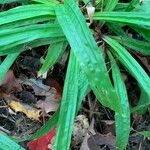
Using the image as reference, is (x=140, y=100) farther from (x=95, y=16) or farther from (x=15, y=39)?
(x=15, y=39)

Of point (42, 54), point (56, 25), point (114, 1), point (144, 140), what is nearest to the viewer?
point (56, 25)

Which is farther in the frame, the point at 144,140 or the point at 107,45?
the point at 144,140

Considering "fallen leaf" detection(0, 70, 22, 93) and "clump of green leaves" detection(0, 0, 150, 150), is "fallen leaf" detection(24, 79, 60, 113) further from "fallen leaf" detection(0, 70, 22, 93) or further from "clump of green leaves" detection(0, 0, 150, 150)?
"clump of green leaves" detection(0, 0, 150, 150)

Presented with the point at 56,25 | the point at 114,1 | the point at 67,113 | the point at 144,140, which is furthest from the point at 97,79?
the point at 144,140

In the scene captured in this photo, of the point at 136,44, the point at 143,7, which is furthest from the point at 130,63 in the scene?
the point at 143,7

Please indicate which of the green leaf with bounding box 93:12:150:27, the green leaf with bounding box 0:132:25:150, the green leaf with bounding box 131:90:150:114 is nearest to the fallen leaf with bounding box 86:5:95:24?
the green leaf with bounding box 93:12:150:27

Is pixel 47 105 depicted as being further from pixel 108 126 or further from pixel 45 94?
pixel 108 126
